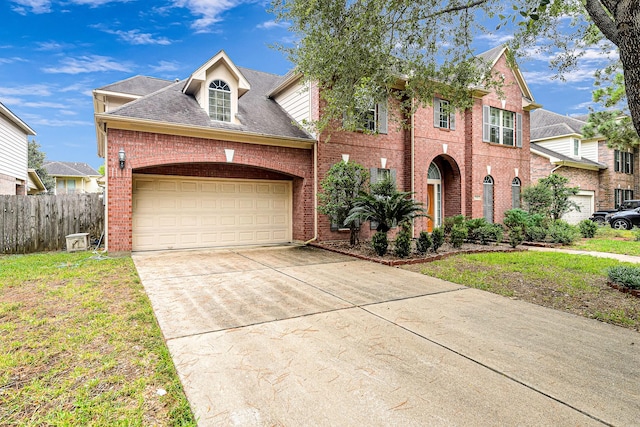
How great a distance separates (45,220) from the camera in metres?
9.44

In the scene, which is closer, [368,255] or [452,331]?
[452,331]

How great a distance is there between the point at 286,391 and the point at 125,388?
4.07ft

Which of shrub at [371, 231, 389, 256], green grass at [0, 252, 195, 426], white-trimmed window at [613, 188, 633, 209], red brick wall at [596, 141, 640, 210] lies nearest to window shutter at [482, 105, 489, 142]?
shrub at [371, 231, 389, 256]

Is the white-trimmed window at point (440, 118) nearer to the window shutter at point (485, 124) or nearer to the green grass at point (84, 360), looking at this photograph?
the window shutter at point (485, 124)

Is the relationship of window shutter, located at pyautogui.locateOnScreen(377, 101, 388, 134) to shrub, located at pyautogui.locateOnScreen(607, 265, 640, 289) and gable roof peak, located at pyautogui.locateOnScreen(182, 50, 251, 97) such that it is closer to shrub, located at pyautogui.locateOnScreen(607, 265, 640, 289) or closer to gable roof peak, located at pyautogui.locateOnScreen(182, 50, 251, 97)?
gable roof peak, located at pyautogui.locateOnScreen(182, 50, 251, 97)

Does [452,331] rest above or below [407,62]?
below

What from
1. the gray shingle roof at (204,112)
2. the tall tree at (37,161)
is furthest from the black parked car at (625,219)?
the tall tree at (37,161)

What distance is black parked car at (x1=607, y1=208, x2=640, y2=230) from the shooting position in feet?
53.4

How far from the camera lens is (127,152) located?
8430 millimetres

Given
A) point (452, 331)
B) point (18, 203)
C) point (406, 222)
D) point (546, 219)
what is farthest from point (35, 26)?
point (546, 219)

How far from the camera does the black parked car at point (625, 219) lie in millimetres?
16281

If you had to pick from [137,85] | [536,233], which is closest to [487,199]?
[536,233]

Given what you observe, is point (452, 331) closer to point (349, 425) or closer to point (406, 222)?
point (349, 425)

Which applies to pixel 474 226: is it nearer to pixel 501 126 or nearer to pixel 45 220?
pixel 501 126
